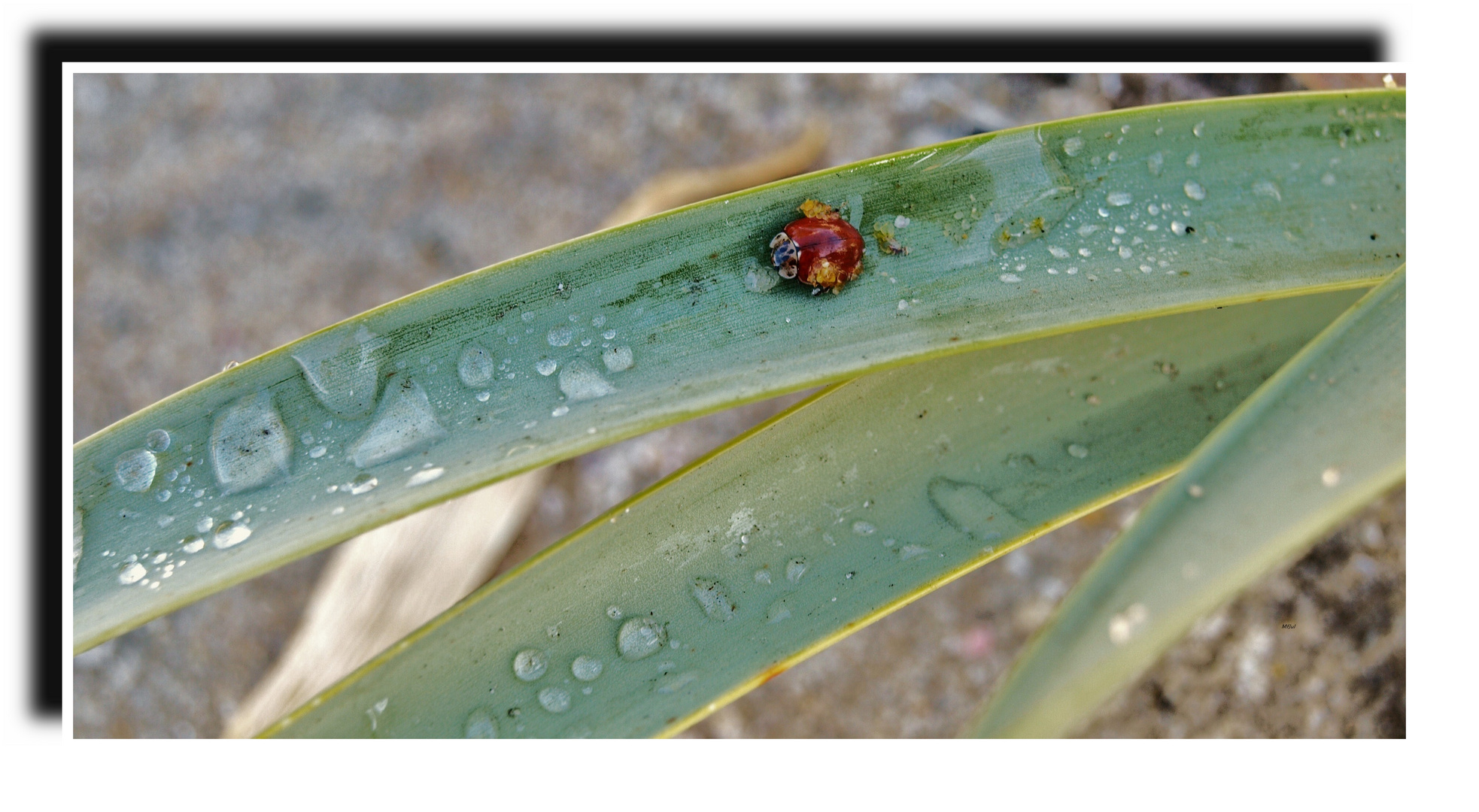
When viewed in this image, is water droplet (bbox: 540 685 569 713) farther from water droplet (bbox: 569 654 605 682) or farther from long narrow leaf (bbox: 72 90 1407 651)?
long narrow leaf (bbox: 72 90 1407 651)

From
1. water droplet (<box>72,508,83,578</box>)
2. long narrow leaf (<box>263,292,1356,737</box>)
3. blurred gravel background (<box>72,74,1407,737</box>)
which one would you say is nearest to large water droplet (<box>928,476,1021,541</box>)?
long narrow leaf (<box>263,292,1356,737</box>)

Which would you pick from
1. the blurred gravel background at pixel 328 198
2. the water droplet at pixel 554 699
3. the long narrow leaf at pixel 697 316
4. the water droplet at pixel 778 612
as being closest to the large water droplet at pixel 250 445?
the long narrow leaf at pixel 697 316

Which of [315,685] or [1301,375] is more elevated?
[1301,375]

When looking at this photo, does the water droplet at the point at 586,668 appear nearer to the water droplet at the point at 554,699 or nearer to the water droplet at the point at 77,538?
the water droplet at the point at 554,699

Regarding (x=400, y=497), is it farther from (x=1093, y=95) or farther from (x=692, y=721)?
(x=1093, y=95)

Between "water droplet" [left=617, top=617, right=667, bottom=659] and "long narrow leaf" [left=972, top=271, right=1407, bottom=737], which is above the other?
"long narrow leaf" [left=972, top=271, right=1407, bottom=737]

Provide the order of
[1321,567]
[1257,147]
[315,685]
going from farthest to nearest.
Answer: [315,685] → [1321,567] → [1257,147]

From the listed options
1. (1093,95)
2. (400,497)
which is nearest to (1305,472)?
(400,497)
